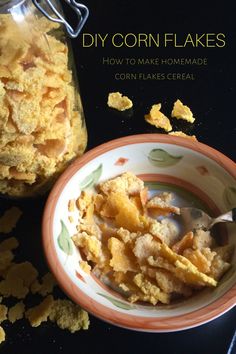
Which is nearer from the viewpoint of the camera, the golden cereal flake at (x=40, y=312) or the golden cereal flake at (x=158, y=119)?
the golden cereal flake at (x=40, y=312)

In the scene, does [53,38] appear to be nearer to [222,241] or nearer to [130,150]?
[130,150]

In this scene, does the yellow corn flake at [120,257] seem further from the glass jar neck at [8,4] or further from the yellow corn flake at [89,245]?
the glass jar neck at [8,4]

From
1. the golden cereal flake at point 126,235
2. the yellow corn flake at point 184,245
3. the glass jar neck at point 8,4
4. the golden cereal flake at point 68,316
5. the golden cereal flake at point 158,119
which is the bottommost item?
the golden cereal flake at point 68,316

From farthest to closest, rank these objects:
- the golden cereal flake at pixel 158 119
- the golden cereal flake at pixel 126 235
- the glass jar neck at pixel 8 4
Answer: the golden cereal flake at pixel 158 119 < the golden cereal flake at pixel 126 235 < the glass jar neck at pixel 8 4

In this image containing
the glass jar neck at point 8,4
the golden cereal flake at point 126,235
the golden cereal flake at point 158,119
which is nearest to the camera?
the glass jar neck at point 8,4

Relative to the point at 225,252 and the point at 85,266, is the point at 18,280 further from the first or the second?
the point at 225,252

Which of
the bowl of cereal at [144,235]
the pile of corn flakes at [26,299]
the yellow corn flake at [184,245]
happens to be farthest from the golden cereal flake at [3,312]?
the yellow corn flake at [184,245]

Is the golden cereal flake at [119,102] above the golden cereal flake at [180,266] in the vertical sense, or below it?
above

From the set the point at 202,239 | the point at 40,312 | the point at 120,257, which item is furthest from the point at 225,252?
the point at 40,312
